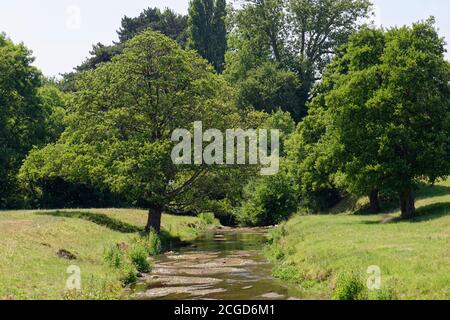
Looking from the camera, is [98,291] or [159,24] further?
[159,24]

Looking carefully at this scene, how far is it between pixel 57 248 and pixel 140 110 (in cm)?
1905

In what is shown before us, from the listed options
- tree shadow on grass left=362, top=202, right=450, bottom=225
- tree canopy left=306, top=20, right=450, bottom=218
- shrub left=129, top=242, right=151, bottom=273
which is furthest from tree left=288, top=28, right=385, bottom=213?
shrub left=129, top=242, right=151, bottom=273

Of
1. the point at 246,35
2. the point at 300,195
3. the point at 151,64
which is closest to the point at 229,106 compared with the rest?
the point at 151,64

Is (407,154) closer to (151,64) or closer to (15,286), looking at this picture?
(151,64)

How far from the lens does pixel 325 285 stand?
2455cm

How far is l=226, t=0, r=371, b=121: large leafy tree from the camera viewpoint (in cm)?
10294

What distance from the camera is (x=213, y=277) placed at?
1173 inches

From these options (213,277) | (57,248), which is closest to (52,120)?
(57,248)

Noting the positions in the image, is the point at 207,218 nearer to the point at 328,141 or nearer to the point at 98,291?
the point at 328,141

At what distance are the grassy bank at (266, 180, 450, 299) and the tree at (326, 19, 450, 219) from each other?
3.87m

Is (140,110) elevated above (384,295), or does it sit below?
above

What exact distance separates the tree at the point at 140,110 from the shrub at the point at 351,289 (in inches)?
1100
